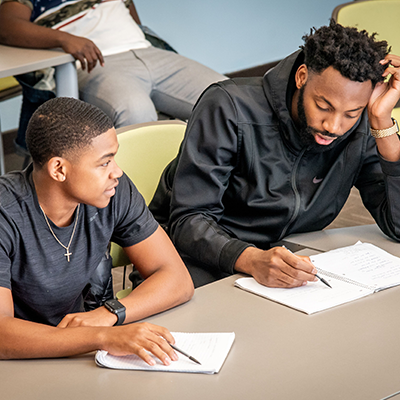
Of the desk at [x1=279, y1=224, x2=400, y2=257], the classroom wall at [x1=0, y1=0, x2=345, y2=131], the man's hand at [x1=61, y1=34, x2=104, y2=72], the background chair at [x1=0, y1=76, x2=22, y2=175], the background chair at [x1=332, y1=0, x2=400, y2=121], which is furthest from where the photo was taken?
the classroom wall at [x1=0, y1=0, x2=345, y2=131]

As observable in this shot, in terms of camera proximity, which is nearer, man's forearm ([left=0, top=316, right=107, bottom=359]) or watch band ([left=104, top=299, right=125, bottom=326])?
man's forearm ([left=0, top=316, right=107, bottom=359])

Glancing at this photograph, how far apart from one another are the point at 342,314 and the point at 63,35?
2.10m

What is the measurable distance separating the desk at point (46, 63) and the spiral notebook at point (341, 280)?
5.50ft

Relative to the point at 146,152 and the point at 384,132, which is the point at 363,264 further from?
the point at 146,152

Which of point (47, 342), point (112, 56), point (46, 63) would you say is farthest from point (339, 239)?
point (112, 56)

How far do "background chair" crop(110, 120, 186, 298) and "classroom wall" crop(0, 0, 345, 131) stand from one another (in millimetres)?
2536

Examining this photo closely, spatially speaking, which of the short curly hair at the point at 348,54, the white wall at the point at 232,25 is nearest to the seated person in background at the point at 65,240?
the short curly hair at the point at 348,54

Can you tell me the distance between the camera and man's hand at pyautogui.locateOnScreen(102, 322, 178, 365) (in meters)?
1.06

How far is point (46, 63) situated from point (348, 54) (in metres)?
1.59

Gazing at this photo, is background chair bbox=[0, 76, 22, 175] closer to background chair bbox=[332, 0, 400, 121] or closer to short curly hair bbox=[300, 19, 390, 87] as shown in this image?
background chair bbox=[332, 0, 400, 121]

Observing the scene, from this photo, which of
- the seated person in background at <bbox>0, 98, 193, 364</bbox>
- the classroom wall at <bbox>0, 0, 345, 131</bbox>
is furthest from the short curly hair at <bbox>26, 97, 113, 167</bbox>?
the classroom wall at <bbox>0, 0, 345, 131</bbox>

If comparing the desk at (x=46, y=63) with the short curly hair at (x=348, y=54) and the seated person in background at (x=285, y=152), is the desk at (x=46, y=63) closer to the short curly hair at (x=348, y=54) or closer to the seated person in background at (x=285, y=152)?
the seated person in background at (x=285, y=152)

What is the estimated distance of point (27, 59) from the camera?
2674 millimetres

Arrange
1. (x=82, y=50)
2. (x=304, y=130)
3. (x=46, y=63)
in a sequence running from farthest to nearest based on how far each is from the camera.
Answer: (x=82, y=50) → (x=46, y=63) → (x=304, y=130)
